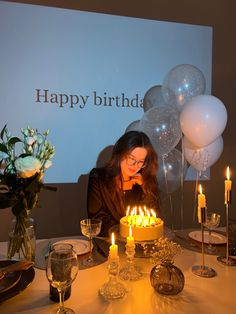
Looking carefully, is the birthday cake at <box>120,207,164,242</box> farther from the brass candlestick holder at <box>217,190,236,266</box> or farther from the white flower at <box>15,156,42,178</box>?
the white flower at <box>15,156,42,178</box>

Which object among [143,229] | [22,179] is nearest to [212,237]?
[143,229]

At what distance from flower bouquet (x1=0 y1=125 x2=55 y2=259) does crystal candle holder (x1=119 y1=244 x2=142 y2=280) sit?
16.4 inches

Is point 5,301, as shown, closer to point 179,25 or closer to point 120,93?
point 120,93

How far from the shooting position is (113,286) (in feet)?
3.95

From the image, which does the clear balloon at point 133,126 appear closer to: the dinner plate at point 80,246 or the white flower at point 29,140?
the dinner plate at point 80,246

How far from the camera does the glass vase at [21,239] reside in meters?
1.34

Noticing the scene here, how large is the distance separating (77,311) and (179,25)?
274 cm

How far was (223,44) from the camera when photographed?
11.0 ft

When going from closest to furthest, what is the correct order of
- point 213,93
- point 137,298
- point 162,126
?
point 137,298 → point 162,126 → point 213,93

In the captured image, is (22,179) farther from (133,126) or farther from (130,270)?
(133,126)

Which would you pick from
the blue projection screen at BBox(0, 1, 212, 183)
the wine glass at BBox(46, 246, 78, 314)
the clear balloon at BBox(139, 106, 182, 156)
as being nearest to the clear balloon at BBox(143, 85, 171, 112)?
the blue projection screen at BBox(0, 1, 212, 183)

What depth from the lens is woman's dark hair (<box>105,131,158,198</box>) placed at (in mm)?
2258

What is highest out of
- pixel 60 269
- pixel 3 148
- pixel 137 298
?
pixel 3 148

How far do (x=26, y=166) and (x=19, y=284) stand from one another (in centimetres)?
43
